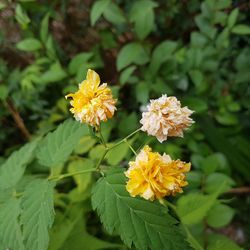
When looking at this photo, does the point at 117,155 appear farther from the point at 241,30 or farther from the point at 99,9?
the point at 241,30

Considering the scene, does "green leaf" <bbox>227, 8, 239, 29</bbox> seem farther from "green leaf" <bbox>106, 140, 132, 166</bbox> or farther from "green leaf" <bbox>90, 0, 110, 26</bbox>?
"green leaf" <bbox>106, 140, 132, 166</bbox>

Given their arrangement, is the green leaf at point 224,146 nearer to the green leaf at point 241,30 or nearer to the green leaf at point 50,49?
the green leaf at point 241,30

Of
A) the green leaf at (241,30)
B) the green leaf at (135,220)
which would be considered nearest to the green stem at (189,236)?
the green leaf at (135,220)

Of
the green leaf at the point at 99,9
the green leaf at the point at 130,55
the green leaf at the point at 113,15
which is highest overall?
the green leaf at the point at 99,9

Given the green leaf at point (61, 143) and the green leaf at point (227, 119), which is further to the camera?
the green leaf at point (227, 119)

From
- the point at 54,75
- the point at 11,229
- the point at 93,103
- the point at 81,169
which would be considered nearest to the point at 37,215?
the point at 11,229

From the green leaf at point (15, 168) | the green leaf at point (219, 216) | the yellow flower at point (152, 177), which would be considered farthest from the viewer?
the green leaf at point (219, 216)

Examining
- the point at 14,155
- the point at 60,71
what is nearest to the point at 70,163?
the point at 14,155
